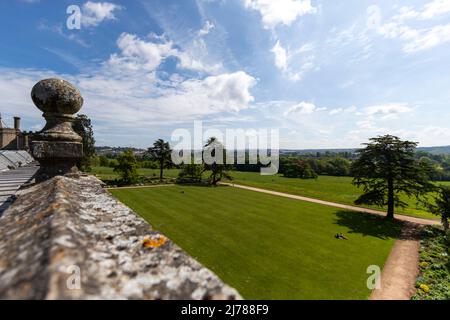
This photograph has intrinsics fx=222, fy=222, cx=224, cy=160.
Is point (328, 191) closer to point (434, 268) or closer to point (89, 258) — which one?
point (434, 268)

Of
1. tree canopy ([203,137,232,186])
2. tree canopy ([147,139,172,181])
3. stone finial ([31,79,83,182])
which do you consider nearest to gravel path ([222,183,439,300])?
stone finial ([31,79,83,182])

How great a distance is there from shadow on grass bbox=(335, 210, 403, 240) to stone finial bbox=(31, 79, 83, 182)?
21.3m

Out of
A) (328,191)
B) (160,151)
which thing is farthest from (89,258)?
(328,191)

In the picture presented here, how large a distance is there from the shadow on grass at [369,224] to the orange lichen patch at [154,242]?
69.9ft

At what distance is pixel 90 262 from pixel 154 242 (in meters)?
0.52

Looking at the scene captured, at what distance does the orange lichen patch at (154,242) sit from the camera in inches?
70.4

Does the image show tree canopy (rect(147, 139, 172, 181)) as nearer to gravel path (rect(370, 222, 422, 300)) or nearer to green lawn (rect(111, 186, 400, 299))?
green lawn (rect(111, 186, 400, 299))

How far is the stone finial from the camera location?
12.1 ft

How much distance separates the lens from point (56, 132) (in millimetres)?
3762

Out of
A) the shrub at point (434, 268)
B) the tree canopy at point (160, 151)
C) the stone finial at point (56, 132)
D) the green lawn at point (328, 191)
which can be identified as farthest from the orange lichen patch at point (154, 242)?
the tree canopy at point (160, 151)

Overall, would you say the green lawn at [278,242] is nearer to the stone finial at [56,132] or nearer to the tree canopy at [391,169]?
the tree canopy at [391,169]

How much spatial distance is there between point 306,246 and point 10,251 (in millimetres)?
16586
